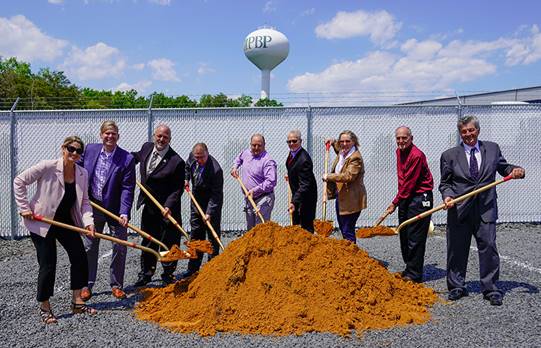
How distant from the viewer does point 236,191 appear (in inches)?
352

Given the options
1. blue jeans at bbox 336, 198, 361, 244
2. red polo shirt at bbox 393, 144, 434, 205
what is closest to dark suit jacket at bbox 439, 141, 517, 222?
red polo shirt at bbox 393, 144, 434, 205

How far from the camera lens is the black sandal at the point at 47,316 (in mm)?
4238

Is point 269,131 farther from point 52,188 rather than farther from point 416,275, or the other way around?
point 52,188

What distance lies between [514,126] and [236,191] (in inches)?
234

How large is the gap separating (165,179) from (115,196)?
60 cm

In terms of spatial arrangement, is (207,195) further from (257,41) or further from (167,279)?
(257,41)

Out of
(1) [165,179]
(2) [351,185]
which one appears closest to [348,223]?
(2) [351,185]

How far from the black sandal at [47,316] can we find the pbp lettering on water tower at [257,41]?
3834cm

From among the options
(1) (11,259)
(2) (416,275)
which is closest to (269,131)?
(2) (416,275)

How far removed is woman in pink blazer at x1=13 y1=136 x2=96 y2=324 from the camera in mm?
4121

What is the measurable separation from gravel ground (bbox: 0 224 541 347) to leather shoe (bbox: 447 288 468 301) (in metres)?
0.07

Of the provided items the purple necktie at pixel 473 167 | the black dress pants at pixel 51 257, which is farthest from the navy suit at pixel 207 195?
the purple necktie at pixel 473 167

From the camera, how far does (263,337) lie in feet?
12.8

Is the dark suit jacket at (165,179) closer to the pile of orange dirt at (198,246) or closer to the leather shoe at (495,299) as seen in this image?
the pile of orange dirt at (198,246)
